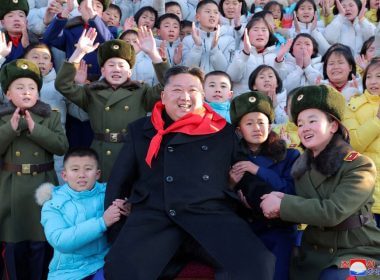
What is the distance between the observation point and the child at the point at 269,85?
541cm

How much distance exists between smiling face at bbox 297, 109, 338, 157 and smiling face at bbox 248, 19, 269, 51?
3.33 m

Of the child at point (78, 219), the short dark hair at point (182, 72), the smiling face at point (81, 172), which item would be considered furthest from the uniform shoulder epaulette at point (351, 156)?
the smiling face at point (81, 172)

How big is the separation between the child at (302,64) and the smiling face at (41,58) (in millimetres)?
2727

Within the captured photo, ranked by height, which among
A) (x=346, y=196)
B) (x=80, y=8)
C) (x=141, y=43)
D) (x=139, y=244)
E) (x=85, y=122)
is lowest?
(x=139, y=244)

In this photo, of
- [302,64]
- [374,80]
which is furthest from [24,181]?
[302,64]

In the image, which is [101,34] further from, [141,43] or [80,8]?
[141,43]

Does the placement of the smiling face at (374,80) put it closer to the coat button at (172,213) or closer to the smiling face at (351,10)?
the coat button at (172,213)

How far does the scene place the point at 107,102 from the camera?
4.73 meters

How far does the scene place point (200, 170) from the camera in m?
3.35

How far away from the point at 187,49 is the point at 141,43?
225cm

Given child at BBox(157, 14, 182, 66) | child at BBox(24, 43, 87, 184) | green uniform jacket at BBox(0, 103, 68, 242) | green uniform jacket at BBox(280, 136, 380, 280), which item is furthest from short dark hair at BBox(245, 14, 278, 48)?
green uniform jacket at BBox(280, 136, 380, 280)

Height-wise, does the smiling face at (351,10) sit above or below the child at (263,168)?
above

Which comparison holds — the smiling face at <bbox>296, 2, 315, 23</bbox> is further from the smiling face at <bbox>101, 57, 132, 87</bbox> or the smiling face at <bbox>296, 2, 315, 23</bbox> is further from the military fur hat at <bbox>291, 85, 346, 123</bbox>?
the military fur hat at <bbox>291, 85, 346, 123</bbox>

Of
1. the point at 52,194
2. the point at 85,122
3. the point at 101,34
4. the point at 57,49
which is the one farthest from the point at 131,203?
the point at 57,49
